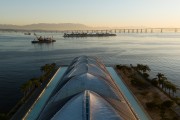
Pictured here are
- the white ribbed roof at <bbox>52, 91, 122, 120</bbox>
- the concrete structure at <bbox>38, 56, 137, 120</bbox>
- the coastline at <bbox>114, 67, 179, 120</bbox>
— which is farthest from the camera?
the coastline at <bbox>114, 67, 179, 120</bbox>

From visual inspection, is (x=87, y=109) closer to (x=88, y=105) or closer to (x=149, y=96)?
(x=88, y=105)

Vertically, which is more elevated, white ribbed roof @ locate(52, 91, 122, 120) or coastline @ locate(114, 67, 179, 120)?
white ribbed roof @ locate(52, 91, 122, 120)

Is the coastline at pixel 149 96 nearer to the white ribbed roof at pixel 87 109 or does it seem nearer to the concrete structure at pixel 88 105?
the concrete structure at pixel 88 105

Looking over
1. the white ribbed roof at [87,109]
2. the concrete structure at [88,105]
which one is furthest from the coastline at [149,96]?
the white ribbed roof at [87,109]

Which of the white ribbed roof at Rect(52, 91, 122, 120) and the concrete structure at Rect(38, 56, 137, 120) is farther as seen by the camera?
the concrete structure at Rect(38, 56, 137, 120)

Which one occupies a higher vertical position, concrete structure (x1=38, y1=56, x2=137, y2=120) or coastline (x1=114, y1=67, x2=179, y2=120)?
concrete structure (x1=38, y1=56, x2=137, y2=120)

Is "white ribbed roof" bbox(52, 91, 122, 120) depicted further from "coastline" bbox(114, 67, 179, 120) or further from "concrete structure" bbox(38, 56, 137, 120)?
"coastline" bbox(114, 67, 179, 120)

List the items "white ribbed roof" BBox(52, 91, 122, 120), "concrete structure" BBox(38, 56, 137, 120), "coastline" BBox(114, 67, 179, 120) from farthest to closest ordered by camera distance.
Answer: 1. "coastline" BBox(114, 67, 179, 120)
2. "concrete structure" BBox(38, 56, 137, 120)
3. "white ribbed roof" BBox(52, 91, 122, 120)

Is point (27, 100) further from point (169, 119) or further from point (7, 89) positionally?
point (169, 119)

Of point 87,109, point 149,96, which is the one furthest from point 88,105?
point 149,96

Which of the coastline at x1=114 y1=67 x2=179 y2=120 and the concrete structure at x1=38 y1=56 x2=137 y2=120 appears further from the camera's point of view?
the coastline at x1=114 y1=67 x2=179 y2=120

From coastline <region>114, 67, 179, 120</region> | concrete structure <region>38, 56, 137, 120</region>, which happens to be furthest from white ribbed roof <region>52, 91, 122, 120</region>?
coastline <region>114, 67, 179, 120</region>

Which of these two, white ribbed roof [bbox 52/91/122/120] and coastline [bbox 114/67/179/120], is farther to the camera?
coastline [bbox 114/67/179/120]

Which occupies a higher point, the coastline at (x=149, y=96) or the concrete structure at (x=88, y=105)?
the concrete structure at (x=88, y=105)
